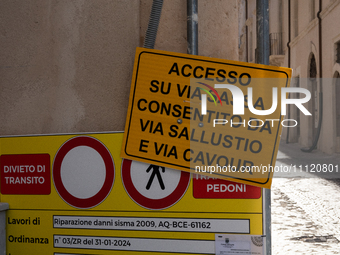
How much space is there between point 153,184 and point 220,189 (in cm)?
29

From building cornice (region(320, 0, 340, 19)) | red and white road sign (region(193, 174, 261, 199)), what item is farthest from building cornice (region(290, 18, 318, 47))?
red and white road sign (region(193, 174, 261, 199))

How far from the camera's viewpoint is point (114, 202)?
1741 millimetres

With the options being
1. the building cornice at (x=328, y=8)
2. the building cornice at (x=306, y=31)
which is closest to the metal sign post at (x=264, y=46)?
the building cornice at (x=328, y=8)

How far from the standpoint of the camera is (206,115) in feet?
5.42

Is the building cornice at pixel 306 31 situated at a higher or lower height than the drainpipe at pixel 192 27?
higher

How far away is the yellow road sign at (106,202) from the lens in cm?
165

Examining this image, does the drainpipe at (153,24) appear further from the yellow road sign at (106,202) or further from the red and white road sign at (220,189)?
the red and white road sign at (220,189)

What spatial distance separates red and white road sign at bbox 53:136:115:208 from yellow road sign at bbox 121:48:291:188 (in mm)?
121

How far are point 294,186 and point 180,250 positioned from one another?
573 cm

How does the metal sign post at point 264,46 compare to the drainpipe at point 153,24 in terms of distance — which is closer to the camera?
the metal sign post at point 264,46

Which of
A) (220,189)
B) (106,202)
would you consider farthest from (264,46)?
(106,202)

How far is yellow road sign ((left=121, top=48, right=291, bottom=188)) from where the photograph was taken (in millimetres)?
1620

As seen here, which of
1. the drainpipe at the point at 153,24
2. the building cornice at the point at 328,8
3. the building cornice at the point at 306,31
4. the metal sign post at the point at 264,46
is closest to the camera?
the metal sign post at the point at 264,46

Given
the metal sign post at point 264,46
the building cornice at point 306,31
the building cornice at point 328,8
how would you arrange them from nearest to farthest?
1. the metal sign post at point 264,46
2. the building cornice at point 328,8
3. the building cornice at point 306,31
